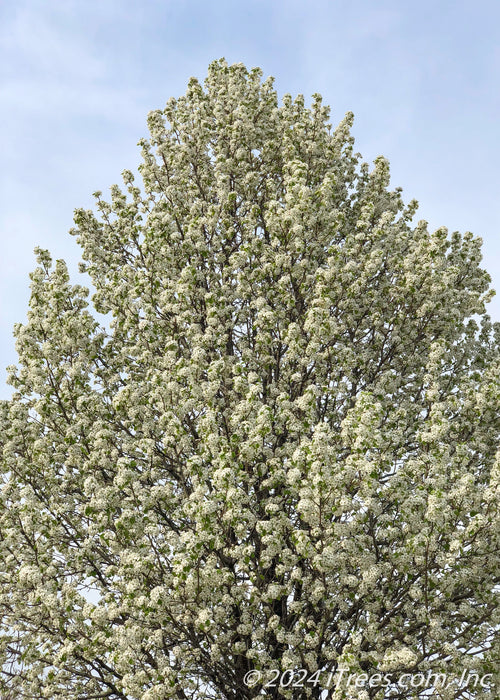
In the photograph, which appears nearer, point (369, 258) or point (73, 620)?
point (73, 620)

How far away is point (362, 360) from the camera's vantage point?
13367mm

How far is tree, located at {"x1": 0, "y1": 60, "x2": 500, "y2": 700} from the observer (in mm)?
10156

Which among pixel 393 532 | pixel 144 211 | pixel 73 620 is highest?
pixel 144 211

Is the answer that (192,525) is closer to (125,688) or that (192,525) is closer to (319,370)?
(125,688)

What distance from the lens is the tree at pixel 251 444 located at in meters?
10.2

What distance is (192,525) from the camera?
466 inches

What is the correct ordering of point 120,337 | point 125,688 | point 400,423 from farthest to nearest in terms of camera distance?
point 120,337, point 400,423, point 125,688

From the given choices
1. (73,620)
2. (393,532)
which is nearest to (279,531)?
(393,532)

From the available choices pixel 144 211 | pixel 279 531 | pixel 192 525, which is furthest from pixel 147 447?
pixel 144 211

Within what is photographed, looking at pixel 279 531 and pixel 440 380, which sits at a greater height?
pixel 440 380

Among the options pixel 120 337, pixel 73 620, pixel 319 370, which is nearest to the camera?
pixel 73 620

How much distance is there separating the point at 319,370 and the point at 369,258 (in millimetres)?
2591

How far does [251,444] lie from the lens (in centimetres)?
1072

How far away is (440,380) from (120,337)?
269 inches
